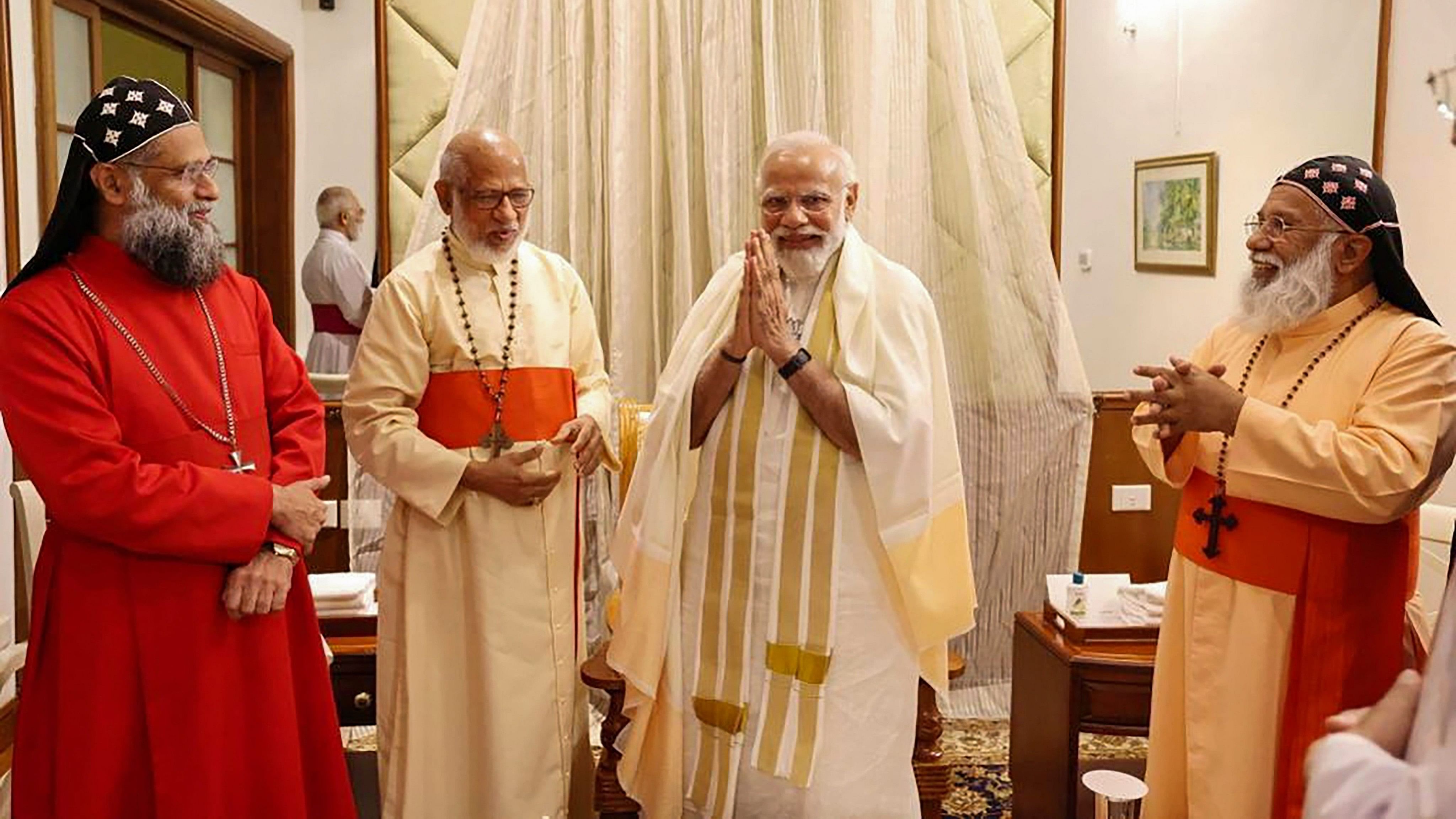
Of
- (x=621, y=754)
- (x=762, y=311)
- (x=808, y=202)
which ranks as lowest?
(x=621, y=754)

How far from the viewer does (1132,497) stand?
14.3 feet

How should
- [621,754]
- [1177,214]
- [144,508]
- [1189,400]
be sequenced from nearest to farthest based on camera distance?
1. [144,508]
2. [1189,400]
3. [621,754]
4. [1177,214]

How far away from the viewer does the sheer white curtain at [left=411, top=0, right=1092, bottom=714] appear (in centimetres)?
394

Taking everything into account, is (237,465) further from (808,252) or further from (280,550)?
(808,252)

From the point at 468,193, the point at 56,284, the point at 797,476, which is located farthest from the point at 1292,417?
the point at 56,284

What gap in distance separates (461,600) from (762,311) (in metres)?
1.01

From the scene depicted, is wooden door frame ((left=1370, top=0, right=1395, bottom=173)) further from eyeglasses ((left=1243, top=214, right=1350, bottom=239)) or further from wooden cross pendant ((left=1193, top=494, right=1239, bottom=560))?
wooden cross pendant ((left=1193, top=494, right=1239, bottom=560))

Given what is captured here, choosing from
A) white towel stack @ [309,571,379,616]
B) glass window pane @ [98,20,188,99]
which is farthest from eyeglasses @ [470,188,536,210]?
glass window pane @ [98,20,188,99]

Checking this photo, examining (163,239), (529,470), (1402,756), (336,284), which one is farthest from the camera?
(336,284)

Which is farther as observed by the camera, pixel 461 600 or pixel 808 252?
pixel 461 600

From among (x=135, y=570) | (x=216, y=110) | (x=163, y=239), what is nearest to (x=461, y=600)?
(x=135, y=570)

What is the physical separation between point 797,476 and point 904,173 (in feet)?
5.62

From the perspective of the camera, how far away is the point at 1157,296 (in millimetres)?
6082

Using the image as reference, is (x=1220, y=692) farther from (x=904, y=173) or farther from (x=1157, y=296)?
(x=1157, y=296)
